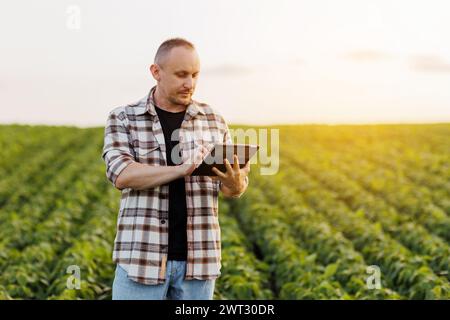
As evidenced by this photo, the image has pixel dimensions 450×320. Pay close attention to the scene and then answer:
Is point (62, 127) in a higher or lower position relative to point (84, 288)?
higher

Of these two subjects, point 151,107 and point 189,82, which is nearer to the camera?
point 189,82

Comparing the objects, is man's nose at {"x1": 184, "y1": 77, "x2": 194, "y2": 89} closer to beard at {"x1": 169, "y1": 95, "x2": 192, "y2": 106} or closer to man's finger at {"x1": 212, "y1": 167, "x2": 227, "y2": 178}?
beard at {"x1": 169, "y1": 95, "x2": 192, "y2": 106}

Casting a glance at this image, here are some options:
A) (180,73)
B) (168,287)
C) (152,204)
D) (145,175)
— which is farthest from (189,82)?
(168,287)

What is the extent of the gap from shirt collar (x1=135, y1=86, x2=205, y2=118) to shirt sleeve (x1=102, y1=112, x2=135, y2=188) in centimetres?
11

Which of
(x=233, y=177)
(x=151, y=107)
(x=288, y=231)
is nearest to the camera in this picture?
(x=233, y=177)

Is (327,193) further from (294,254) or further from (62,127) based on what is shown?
(62,127)

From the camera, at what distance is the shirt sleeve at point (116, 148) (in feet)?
12.6

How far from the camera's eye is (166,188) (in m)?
3.91

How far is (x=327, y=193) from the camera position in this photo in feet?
47.8

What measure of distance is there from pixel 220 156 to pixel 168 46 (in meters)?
0.62

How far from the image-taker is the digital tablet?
3760 millimetres

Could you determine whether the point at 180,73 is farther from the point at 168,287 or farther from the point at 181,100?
the point at 168,287

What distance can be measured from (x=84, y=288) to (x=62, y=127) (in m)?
32.5
